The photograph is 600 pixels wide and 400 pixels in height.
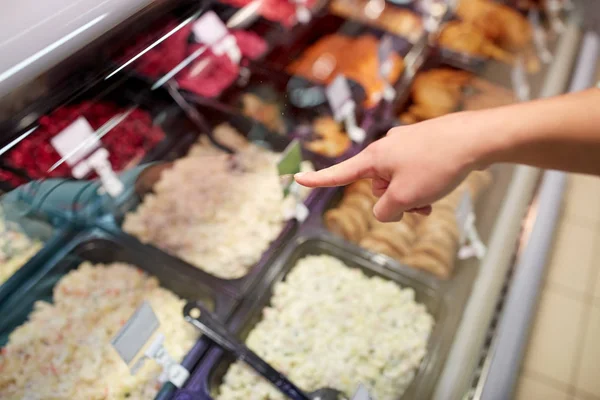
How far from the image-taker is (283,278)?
1.64 meters

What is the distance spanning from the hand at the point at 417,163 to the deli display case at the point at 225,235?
459 millimetres

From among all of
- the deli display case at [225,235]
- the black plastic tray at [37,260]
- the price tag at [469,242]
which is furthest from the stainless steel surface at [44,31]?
the price tag at [469,242]

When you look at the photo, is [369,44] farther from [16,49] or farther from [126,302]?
[16,49]

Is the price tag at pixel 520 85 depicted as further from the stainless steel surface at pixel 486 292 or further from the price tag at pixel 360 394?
the price tag at pixel 360 394

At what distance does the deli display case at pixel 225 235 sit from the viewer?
1.23 m

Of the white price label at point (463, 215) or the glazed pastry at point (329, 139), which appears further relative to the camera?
the glazed pastry at point (329, 139)

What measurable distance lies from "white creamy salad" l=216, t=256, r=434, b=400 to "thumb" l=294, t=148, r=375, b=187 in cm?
75

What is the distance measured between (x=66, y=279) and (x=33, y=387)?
0.37 meters

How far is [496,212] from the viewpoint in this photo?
1.88 m

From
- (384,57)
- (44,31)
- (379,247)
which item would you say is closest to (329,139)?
(384,57)

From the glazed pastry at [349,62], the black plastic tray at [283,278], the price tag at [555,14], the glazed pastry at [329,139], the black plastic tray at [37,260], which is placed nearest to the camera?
the black plastic tray at [283,278]

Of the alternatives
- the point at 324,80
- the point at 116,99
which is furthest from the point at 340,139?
the point at 116,99

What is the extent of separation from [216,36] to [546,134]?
1285 mm

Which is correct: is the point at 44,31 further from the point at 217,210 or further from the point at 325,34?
the point at 325,34
